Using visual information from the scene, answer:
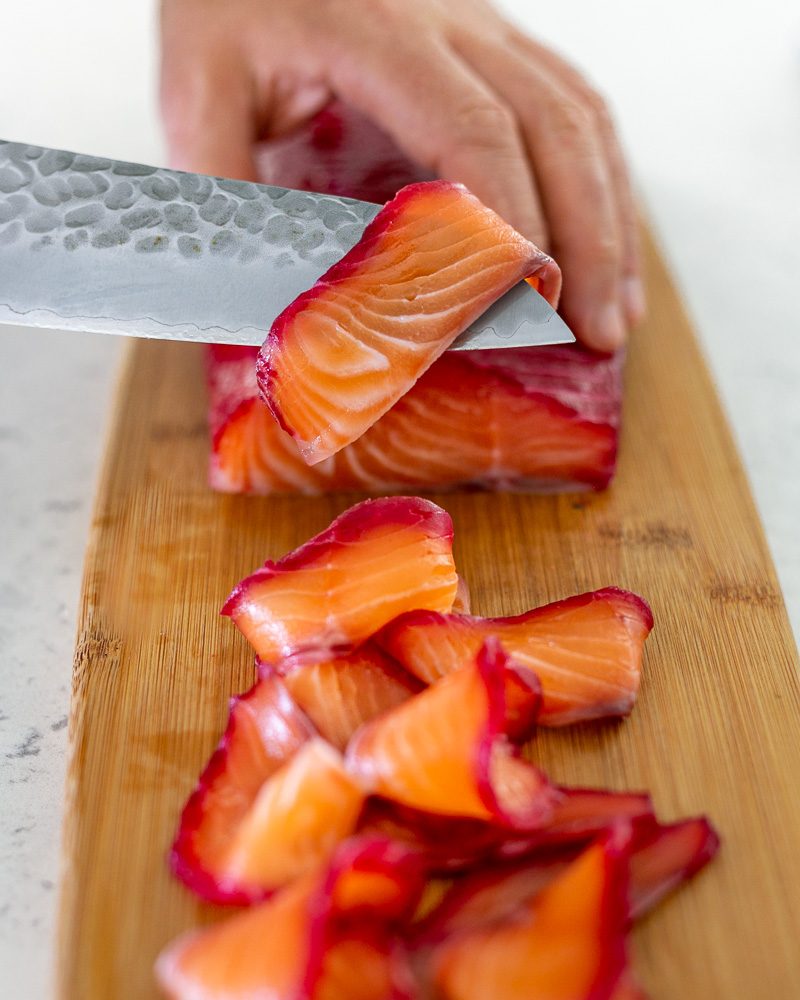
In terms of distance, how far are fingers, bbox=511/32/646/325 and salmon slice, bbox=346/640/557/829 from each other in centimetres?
114

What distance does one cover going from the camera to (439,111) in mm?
2164

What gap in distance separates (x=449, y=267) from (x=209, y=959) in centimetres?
110

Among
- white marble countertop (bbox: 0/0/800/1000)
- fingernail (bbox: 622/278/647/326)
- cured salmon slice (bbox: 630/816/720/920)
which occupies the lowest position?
white marble countertop (bbox: 0/0/800/1000)

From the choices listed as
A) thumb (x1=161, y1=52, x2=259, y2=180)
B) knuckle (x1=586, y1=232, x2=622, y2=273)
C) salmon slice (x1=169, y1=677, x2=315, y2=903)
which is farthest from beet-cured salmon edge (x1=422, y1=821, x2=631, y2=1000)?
thumb (x1=161, y1=52, x2=259, y2=180)

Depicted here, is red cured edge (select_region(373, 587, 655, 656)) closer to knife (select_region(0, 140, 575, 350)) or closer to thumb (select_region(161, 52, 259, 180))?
knife (select_region(0, 140, 575, 350))

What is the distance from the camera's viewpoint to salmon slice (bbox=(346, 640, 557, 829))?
1.37 metres

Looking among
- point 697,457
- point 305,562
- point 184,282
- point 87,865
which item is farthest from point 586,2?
point 87,865

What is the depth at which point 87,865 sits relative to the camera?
56.2 inches

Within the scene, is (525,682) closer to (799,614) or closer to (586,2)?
(799,614)

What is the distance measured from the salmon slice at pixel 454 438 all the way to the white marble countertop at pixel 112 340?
0.40 m

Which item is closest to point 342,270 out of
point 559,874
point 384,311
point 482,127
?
point 384,311

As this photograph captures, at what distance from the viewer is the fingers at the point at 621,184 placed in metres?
2.33

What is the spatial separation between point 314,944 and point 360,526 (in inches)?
27.1

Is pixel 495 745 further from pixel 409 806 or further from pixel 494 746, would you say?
pixel 409 806
